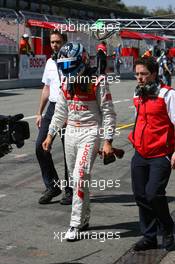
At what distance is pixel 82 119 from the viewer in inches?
220

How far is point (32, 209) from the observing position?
21.5 feet

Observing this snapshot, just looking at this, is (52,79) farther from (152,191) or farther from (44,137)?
(152,191)

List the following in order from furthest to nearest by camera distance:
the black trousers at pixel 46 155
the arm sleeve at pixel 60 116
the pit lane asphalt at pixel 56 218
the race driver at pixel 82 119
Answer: the black trousers at pixel 46 155 → the arm sleeve at pixel 60 116 → the race driver at pixel 82 119 → the pit lane asphalt at pixel 56 218

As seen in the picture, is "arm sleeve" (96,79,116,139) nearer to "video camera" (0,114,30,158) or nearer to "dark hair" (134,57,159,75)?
"dark hair" (134,57,159,75)

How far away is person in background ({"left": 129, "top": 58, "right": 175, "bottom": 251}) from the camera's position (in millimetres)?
4977

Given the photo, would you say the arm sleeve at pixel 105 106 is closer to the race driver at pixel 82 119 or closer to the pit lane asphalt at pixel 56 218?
the race driver at pixel 82 119

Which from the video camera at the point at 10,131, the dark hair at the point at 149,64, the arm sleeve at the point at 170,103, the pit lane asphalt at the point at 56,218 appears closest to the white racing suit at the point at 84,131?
the pit lane asphalt at the point at 56,218

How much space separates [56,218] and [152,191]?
1588 millimetres

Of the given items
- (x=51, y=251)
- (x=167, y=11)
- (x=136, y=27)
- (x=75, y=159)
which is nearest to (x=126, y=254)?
(x=51, y=251)

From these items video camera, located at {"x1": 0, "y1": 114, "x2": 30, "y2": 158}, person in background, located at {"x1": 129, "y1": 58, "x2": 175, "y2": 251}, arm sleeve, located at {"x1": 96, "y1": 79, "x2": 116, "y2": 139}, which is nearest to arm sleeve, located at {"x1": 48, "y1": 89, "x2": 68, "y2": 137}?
arm sleeve, located at {"x1": 96, "y1": 79, "x2": 116, "y2": 139}

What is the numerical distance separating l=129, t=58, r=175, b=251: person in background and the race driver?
0.40m

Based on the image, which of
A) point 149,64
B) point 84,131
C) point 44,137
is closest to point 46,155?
point 44,137

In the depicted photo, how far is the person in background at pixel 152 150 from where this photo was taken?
498cm

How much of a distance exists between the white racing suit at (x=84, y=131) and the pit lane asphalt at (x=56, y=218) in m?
0.31
